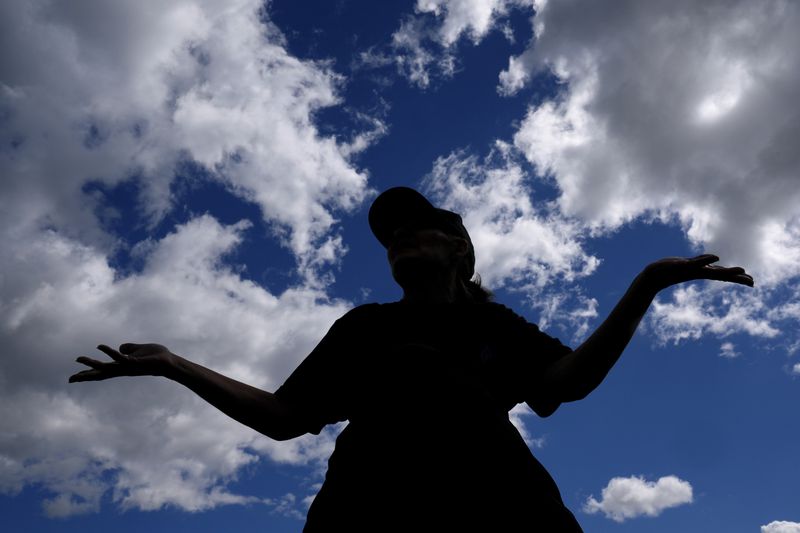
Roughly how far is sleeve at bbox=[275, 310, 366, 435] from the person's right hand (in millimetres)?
680

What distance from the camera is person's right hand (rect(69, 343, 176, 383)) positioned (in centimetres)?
300

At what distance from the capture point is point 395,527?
233 centimetres

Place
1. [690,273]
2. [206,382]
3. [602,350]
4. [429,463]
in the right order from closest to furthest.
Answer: [429,463] < [690,273] < [602,350] < [206,382]

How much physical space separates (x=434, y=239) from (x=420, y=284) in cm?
30

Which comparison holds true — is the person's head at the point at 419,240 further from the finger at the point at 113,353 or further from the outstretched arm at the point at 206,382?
the finger at the point at 113,353

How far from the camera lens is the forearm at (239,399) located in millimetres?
3166

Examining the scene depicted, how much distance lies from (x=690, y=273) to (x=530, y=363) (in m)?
0.91

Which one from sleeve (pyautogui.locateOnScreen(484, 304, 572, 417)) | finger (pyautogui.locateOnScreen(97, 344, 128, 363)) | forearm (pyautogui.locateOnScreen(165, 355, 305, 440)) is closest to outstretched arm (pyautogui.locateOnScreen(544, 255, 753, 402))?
sleeve (pyautogui.locateOnScreen(484, 304, 572, 417))

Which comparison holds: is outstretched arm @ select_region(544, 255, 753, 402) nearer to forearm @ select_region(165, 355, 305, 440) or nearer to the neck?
the neck

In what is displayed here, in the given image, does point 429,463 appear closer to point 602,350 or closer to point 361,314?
point 602,350

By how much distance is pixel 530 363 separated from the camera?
3377mm

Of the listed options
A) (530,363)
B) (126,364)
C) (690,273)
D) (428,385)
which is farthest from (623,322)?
(126,364)

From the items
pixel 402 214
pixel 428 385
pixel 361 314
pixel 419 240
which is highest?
pixel 402 214

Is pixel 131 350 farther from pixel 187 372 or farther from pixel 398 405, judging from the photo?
→ pixel 398 405
